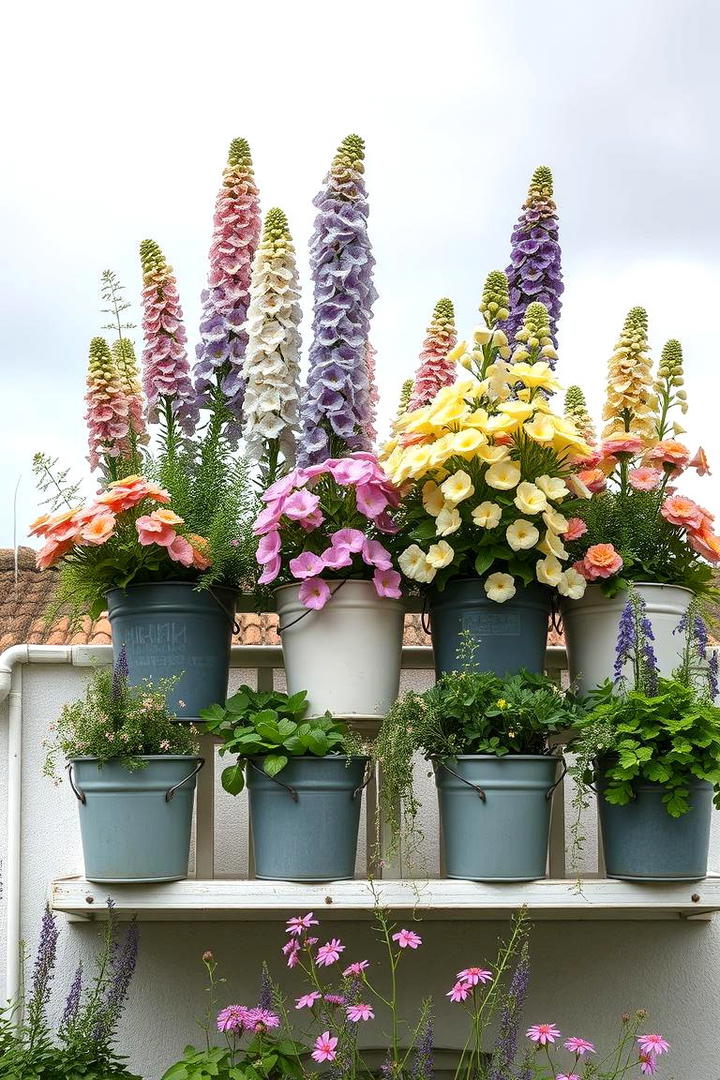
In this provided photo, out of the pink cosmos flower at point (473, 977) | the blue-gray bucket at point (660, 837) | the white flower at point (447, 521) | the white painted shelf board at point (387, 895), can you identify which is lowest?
the pink cosmos flower at point (473, 977)

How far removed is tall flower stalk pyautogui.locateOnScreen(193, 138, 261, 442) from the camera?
2645mm

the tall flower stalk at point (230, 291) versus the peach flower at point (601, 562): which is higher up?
the tall flower stalk at point (230, 291)

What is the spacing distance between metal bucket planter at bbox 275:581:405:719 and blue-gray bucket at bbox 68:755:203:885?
0.30 meters

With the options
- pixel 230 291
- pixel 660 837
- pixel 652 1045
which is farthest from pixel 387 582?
pixel 652 1045

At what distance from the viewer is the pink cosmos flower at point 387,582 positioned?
2.29 metres

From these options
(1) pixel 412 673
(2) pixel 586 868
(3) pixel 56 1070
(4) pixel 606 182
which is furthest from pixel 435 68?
(3) pixel 56 1070

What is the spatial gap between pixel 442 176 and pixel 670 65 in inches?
25.2

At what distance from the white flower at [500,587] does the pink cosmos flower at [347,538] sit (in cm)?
25

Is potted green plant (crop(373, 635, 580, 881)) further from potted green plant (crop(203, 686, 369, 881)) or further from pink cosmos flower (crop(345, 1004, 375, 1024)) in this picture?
pink cosmos flower (crop(345, 1004, 375, 1024))

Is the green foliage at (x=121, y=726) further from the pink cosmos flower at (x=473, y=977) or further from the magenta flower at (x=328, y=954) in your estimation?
the pink cosmos flower at (x=473, y=977)

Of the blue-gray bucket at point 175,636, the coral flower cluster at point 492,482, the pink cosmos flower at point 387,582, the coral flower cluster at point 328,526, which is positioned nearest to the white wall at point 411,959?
the blue-gray bucket at point 175,636

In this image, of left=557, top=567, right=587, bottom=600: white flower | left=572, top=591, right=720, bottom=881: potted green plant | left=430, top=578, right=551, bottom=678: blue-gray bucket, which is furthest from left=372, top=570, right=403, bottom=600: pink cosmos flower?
left=572, top=591, right=720, bottom=881: potted green plant

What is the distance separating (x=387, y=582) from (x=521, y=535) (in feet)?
0.90

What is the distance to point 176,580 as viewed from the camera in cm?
236
